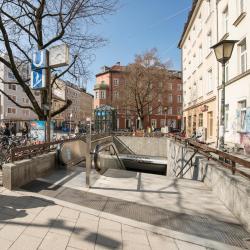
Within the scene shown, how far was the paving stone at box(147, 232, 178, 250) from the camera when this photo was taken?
11.7 ft

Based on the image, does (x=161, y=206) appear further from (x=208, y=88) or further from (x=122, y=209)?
(x=208, y=88)

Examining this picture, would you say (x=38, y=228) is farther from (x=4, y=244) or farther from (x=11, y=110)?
(x=11, y=110)

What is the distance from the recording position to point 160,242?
3.69 m

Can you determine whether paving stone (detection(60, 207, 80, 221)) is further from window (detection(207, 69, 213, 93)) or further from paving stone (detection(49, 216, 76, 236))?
window (detection(207, 69, 213, 93))

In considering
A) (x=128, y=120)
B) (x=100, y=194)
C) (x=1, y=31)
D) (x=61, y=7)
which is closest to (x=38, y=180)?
(x=100, y=194)

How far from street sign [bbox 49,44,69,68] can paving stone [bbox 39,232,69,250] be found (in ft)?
18.4

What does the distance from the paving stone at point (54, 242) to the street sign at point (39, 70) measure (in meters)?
5.76

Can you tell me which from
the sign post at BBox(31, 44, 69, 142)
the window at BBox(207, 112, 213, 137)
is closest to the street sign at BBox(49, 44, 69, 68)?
the sign post at BBox(31, 44, 69, 142)

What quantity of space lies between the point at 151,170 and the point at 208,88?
27.0 ft

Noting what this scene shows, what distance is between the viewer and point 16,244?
3.34m

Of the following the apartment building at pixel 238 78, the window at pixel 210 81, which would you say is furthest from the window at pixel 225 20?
the window at pixel 210 81

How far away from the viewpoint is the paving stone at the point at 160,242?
11.7ft

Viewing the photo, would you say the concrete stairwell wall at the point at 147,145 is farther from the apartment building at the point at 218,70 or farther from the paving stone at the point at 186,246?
the paving stone at the point at 186,246

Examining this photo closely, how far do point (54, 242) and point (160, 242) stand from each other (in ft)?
4.97
